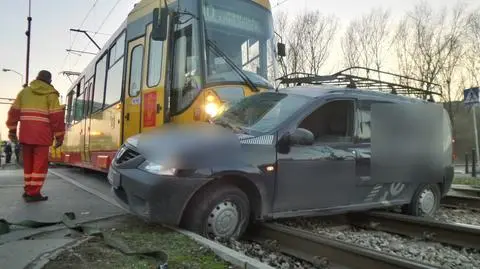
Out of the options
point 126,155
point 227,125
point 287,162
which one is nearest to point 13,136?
point 126,155

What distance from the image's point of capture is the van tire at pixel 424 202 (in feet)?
23.7

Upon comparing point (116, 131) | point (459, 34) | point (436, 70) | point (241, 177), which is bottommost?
point (241, 177)

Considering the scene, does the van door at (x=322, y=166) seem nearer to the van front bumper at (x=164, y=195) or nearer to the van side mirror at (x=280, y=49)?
the van front bumper at (x=164, y=195)

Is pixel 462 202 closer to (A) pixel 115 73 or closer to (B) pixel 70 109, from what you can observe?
(A) pixel 115 73

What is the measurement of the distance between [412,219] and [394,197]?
57 centimetres

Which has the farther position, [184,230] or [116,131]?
[116,131]

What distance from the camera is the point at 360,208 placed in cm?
646

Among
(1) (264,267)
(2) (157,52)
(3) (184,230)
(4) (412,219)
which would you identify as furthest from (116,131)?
(1) (264,267)

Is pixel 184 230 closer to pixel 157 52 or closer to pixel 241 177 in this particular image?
pixel 241 177

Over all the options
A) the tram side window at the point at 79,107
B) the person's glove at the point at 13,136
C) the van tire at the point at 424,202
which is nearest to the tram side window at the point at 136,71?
the person's glove at the point at 13,136

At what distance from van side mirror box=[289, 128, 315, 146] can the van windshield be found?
23cm

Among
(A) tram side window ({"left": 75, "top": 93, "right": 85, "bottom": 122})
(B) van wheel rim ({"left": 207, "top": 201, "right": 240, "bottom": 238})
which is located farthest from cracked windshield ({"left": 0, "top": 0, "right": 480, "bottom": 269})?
(A) tram side window ({"left": 75, "top": 93, "right": 85, "bottom": 122})

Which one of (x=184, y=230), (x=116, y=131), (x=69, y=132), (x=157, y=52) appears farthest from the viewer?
(x=69, y=132)

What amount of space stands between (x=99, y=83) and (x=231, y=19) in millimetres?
5095
